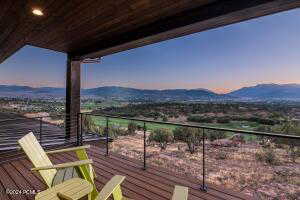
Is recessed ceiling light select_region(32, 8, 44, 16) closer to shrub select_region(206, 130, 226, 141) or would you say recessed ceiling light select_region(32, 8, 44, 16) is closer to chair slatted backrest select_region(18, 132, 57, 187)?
chair slatted backrest select_region(18, 132, 57, 187)

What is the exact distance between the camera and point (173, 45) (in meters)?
36.4

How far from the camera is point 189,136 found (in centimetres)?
1644

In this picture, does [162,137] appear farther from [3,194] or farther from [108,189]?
[108,189]

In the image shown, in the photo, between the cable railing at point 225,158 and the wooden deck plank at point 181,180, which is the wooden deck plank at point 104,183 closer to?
the wooden deck plank at point 181,180

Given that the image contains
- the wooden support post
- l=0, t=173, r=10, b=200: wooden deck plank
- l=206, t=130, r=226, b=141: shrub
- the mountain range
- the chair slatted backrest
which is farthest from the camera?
the mountain range

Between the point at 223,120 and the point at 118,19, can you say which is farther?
the point at 223,120

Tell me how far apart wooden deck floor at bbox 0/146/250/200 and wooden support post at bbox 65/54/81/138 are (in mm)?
1439

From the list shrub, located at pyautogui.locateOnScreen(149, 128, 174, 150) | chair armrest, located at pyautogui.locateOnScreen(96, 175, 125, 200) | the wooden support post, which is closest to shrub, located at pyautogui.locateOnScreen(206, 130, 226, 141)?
shrub, located at pyautogui.locateOnScreen(149, 128, 174, 150)

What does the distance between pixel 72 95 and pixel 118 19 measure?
2.92 m

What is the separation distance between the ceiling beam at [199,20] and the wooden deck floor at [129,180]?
7.52 ft

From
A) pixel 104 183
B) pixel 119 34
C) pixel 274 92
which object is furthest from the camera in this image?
pixel 274 92

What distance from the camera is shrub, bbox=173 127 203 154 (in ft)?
51.4

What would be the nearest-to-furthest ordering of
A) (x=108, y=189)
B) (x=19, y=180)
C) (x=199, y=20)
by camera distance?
(x=108, y=189), (x=199, y=20), (x=19, y=180)

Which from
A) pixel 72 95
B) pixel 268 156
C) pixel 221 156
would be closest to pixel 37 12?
pixel 72 95
